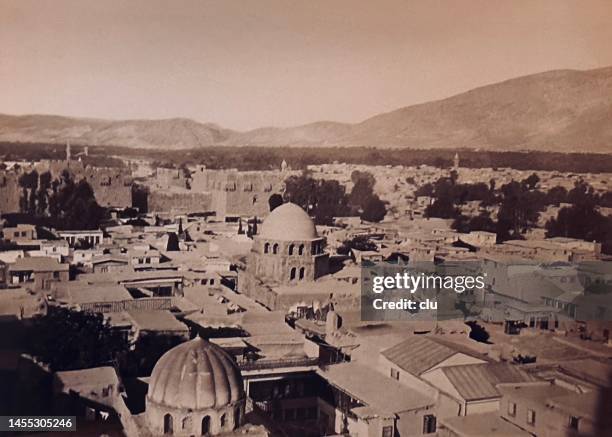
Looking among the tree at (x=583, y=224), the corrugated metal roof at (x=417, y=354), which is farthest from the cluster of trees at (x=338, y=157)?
the corrugated metal roof at (x=417, y=354)

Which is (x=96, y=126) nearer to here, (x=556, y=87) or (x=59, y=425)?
(x=59, y=425)

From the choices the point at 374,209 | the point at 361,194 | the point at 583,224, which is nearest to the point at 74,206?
the point at 361,194

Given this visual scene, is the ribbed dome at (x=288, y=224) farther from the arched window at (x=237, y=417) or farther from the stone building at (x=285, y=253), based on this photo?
the arched window at (x=237, y=417)

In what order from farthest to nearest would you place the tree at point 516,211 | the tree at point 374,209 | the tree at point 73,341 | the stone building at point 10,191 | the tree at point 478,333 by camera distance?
the tree at point 374,209, the tree at point 516,211, the tree at point 478,333, the stone building at point 10,191, the tree at point 73,341

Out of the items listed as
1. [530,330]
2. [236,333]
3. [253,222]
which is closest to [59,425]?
[236,333]

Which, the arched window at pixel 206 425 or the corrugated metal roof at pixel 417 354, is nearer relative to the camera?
the arched window at pixel 206 425

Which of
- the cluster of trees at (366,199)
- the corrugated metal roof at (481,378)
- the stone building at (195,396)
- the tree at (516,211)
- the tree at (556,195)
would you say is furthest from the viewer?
the cluster of trees at (366,199)

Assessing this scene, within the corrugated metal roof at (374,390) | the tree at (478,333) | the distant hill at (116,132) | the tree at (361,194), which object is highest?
the distant hill at (116,132)

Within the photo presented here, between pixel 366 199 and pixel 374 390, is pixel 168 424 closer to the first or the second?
pixel 374 390

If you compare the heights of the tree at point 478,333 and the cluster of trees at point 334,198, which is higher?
the cluster of trees at point 334,198
